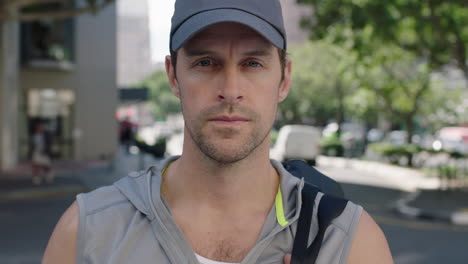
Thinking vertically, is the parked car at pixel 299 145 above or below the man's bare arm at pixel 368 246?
Result: below

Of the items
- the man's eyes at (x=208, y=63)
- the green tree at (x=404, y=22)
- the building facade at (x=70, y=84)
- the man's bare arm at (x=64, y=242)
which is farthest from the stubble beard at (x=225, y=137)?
the building facade at (x=70, y=84)

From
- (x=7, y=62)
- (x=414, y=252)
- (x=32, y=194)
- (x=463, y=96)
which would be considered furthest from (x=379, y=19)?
(x=463, y=96)

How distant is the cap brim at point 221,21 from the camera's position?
1.75 metres

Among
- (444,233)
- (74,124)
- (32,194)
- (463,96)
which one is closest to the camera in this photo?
(444,233)

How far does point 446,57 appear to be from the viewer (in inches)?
763

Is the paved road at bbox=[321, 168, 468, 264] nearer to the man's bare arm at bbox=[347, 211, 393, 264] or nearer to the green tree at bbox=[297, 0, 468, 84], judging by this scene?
the green tree at bbox=[297, 0, 468, 84]

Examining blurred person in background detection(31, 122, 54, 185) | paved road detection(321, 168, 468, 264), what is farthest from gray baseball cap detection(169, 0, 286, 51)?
blurred person in background detection(31, 122, 54, 185)

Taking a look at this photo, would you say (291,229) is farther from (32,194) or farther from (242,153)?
(32,194)

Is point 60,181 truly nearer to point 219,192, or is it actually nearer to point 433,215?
point 433,215

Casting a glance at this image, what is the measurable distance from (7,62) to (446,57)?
A: 1657 centimetres

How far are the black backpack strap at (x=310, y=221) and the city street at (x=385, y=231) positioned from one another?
24.0ft

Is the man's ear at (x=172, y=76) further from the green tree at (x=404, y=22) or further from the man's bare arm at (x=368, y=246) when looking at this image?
the green tree at (x=404, y=22)

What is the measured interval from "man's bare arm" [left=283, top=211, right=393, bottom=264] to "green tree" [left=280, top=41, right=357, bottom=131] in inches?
1624

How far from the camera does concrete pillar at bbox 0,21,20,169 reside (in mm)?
23433
